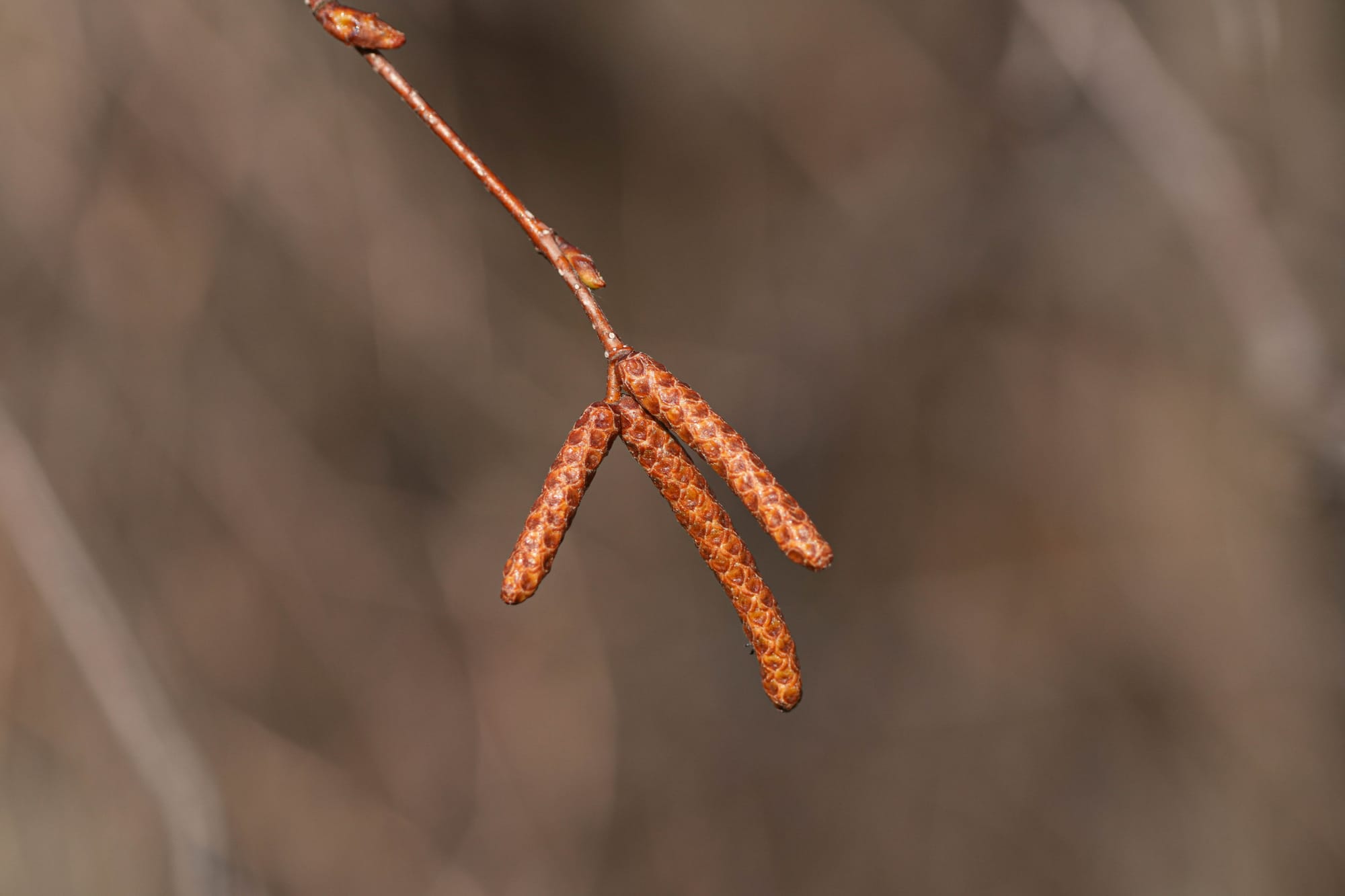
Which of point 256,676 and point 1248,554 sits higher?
point 1248,554

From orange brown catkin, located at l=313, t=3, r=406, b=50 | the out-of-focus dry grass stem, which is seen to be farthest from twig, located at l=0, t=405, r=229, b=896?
the out-of-focus dry grass stem

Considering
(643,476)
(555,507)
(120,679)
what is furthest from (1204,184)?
(120,679)

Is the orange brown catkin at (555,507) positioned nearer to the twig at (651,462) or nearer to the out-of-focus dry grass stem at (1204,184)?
the twig at (651,462)

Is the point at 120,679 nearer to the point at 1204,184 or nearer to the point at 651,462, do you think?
the point at 651,462

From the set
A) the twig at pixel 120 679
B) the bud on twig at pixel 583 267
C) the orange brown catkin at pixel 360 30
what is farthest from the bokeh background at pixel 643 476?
the bud on twig at pixel 583 267

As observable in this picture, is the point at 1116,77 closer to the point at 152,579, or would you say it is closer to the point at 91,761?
the point at 152,579

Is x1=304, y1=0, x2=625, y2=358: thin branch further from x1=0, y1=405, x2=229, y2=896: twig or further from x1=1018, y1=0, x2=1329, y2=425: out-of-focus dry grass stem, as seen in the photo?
x1=1018, y1=0, x2=1329, y2=425: out-of-focus dry grass stem

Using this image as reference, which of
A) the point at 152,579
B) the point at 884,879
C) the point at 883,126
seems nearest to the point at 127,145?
the point at 152,579

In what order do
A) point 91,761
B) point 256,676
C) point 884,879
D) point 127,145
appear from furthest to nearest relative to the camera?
point 884,879
point 256,676
point 91,761
point 127,145
